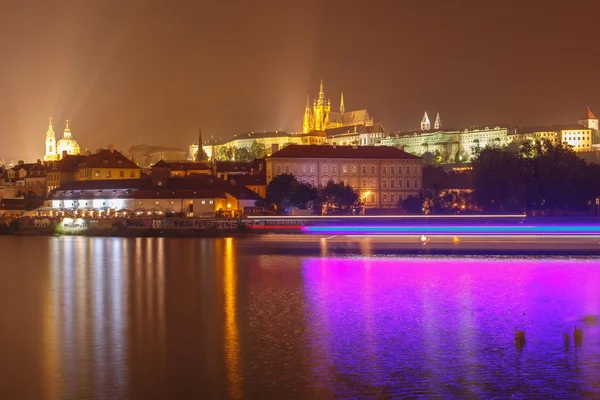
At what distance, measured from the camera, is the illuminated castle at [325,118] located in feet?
539

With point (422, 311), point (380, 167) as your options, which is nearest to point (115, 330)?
point (422, 311)

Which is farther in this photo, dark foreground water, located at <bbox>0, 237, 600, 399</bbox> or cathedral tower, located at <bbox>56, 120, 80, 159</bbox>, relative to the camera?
cathedral tower, located at <bbox>56, 120, 80, 159</bbox>

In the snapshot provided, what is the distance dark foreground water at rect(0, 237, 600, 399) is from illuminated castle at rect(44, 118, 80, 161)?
93.5 m

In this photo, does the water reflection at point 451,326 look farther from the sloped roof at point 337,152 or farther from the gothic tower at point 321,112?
the gothic tower at point 321,112

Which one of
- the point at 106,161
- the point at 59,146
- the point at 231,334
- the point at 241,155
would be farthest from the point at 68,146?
the point at 231,334

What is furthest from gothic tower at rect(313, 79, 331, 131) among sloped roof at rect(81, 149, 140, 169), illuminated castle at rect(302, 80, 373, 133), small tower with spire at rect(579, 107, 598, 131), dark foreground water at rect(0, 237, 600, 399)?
dark foreground water at rect(0, 237, 600, 399)

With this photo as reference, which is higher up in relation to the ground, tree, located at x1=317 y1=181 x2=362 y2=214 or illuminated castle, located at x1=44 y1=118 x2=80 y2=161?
illuminated castle, located at x1=44 y1=118 x2=80 y2=161

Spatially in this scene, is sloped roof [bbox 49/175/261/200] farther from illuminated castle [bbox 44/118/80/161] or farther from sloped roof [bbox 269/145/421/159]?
illuminated castle [bbox 44/118/80/161]

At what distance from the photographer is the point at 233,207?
2429 inches

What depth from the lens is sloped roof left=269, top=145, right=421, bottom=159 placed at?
75375 millimetres

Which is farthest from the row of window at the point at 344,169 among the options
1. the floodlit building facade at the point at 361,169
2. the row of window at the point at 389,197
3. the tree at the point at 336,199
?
the tree at the point at 336,199

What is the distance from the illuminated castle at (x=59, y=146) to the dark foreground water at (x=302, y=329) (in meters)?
93.5

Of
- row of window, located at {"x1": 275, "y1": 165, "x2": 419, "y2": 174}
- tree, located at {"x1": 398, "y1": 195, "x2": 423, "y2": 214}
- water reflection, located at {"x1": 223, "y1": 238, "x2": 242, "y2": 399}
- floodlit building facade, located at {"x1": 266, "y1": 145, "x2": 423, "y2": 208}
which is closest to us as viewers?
water reflection, located at {"x1": 223, "y1": 238, "x2": 242, "y2": 399}

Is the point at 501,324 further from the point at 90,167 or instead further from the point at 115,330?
the point at 90,167
